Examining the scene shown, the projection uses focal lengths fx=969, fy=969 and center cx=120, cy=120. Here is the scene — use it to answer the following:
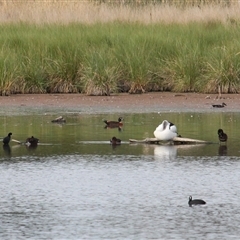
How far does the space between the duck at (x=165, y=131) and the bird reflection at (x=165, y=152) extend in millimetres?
145

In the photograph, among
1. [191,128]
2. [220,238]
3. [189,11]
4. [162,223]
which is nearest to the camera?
[220,238]

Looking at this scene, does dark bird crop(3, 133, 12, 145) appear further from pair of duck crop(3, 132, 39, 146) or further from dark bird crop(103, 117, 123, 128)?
dark bird crop(103, 117, 123, 128)

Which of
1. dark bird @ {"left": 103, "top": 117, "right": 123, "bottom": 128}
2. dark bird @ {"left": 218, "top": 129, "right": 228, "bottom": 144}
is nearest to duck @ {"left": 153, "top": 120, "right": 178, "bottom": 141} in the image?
dark bird @ {"left": 218, "top": 129, "right": 228, "bottom": 144}

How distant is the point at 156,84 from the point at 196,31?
2045 millimetres

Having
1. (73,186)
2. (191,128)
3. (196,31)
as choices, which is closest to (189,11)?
(196,31)

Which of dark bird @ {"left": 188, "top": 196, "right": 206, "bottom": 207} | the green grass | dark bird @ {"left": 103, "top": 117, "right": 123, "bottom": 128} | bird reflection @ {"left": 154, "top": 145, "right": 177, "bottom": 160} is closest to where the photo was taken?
dark bird @ {"left": 188, "top": 196, "right": 206, "bottom": 207}

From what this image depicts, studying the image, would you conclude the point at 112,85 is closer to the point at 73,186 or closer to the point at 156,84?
the point at 156,84

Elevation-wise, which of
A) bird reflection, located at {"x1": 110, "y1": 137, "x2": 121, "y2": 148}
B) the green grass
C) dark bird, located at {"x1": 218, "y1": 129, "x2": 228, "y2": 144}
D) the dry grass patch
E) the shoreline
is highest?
the dry grass patch

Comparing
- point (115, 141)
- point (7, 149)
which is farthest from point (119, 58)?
point (7, 149)

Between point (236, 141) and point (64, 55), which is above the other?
point (64, 55)

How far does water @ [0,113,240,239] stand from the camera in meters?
8.60

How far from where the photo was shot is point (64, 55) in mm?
19828

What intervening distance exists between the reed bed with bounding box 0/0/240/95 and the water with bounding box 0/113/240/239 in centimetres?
413

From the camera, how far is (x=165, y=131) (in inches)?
528
